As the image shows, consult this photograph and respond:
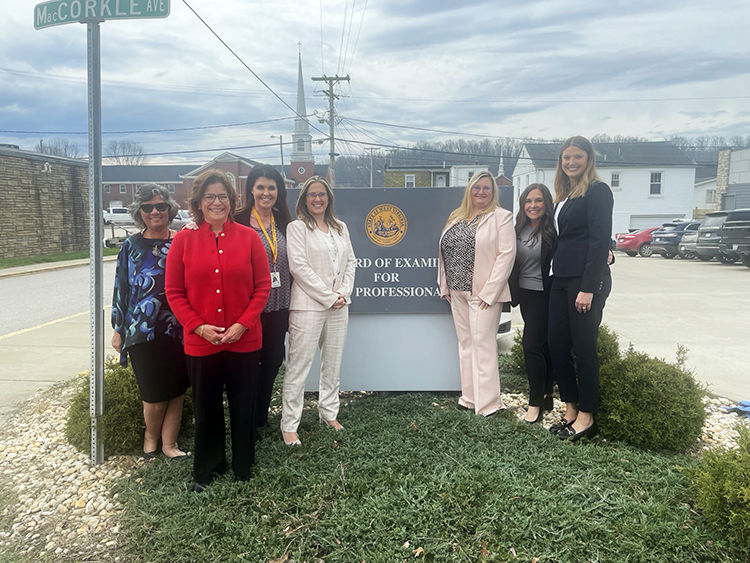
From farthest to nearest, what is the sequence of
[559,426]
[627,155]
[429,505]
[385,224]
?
1. [627,155]
2. [385,224]
3. [559,426]
4. [429,505]

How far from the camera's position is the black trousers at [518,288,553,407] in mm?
3928

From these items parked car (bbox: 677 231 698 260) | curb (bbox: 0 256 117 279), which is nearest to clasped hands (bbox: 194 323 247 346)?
curb (bbox: 0 256 117 279)

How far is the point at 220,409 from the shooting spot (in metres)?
3.00

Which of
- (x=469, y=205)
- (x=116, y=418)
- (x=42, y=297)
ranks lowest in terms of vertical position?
(x=42, y=297)

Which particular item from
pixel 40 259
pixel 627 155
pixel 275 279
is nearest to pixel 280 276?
pixel 275 279

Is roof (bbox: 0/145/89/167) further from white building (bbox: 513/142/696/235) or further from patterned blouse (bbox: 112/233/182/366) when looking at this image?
white building (bbox: 513/142/696/235)

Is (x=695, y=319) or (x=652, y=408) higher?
(x=652, y=408)

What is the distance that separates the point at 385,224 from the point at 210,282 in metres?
2.06

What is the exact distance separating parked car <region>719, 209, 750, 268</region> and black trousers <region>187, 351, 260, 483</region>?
1762 centimetres

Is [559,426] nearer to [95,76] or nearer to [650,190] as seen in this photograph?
[95,76]

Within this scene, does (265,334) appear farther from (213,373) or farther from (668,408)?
(668,408)

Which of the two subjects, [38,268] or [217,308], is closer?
[217,308]

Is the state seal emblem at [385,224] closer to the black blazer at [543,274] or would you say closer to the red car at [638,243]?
the black blazer at [543,274]

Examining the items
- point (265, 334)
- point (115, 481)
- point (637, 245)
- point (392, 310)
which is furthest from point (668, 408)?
point (637, 245)
